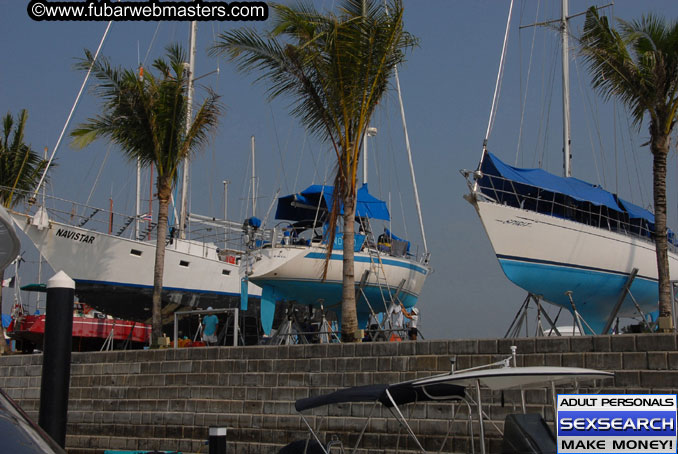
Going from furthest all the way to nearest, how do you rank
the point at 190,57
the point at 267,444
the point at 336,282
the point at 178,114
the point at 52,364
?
the point at 190,57, the point at 336,282, the point at 178,114, the point at 267,444, the point at 52,364

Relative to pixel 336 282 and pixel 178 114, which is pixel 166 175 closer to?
pixel 178 114

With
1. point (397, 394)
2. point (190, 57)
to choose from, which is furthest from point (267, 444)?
point (190, 57)

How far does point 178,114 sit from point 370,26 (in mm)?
6606

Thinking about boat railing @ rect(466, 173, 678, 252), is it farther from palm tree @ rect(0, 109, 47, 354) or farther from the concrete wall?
palm tree @ rect(0, 109, 47, 354)

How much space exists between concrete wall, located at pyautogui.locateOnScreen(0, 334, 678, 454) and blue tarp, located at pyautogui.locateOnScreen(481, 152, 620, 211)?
8.24 meters

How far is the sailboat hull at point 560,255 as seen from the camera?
736 inches

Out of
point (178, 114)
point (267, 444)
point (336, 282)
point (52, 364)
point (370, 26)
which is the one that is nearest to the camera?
point (52, 364)

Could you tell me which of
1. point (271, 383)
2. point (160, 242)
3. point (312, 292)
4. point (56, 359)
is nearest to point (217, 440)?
point (56, 359)

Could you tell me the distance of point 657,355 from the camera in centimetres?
1000

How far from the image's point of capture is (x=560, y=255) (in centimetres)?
1908

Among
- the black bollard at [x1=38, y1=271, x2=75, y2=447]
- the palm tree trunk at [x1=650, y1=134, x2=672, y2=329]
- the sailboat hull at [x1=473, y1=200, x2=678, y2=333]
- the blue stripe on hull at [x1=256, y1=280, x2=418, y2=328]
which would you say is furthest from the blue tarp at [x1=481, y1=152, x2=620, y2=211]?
the black bollard at [x1=38, y1=271, x2=75, y2=447]

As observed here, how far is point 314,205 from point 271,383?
14197 mm

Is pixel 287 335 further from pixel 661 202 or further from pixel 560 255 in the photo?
pixel 661 202

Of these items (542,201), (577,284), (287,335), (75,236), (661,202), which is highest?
(542,201)
